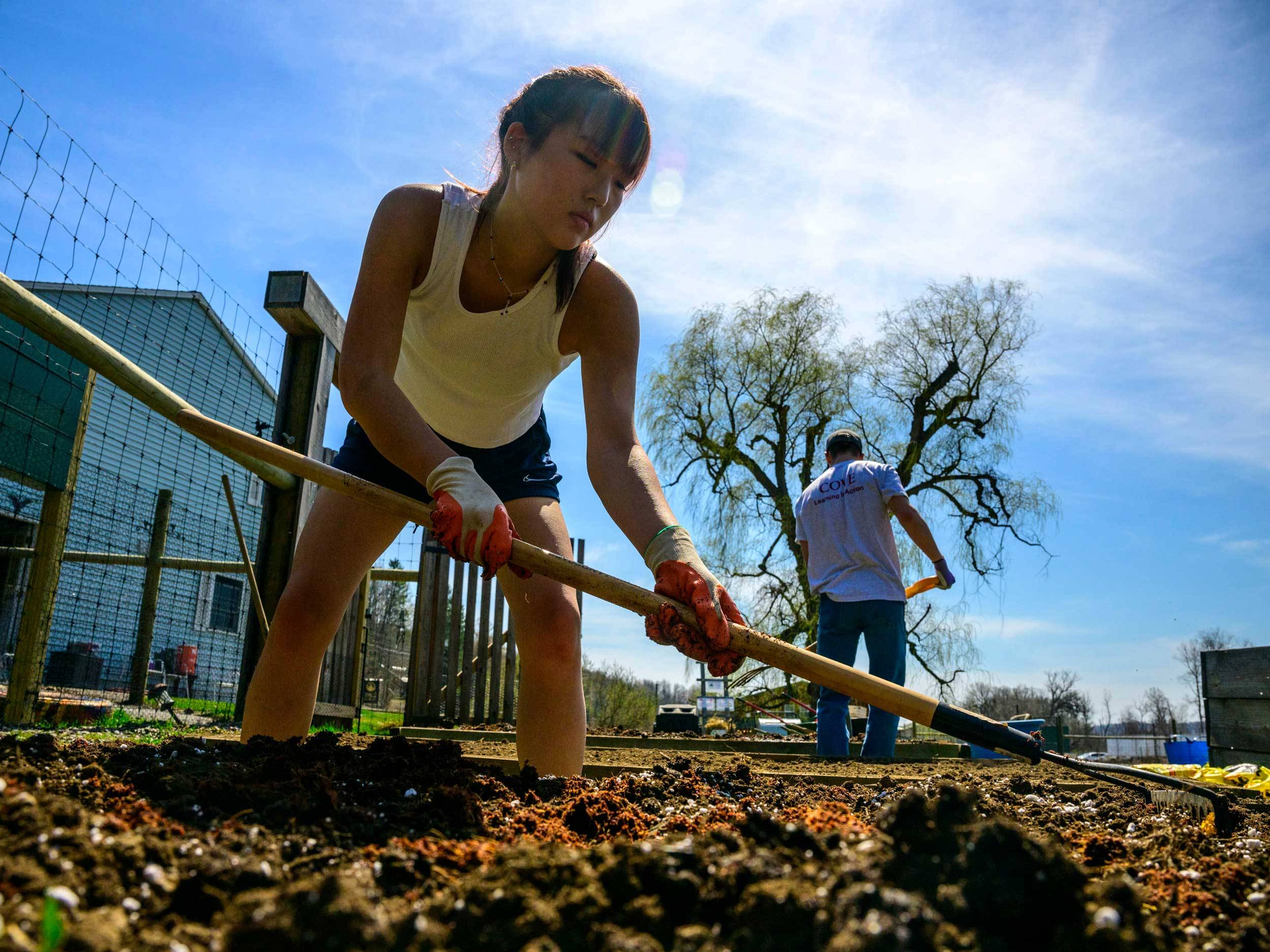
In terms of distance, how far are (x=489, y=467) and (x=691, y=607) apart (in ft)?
2.56

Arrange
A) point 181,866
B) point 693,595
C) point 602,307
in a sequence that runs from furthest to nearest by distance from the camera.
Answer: point 602,307 → point 693,595 → point 181,866

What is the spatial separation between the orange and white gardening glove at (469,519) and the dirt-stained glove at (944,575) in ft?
12.7

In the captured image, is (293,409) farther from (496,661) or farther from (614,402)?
(496,661)

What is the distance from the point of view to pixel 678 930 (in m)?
0.80

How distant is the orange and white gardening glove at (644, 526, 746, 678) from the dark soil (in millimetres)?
478

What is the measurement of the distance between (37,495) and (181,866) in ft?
44.8

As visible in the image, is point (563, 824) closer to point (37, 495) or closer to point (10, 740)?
point (10, 740)

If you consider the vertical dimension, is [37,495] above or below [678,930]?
above

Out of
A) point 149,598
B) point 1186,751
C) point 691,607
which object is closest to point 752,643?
point 691,607

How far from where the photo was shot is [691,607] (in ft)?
6.42

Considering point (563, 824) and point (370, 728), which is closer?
point (563, 824)

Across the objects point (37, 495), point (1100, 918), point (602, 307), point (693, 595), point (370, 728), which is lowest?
point (370, 728)

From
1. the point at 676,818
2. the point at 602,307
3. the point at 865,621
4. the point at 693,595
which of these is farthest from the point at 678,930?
the point at 865,621

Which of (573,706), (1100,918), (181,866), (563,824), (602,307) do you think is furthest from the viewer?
(602,307)
